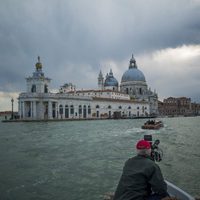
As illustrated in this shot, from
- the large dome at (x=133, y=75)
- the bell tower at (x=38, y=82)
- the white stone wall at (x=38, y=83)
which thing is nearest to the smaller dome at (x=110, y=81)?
the large dome at (x=133, y=75)

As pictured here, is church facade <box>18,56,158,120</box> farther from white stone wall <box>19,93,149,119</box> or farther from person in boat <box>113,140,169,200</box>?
person in boat <box>113,140,169,200</box>

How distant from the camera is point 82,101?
97938 mm

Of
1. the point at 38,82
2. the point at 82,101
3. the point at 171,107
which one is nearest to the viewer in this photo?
the point at 38,82

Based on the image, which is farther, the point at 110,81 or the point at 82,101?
the point at 110,81

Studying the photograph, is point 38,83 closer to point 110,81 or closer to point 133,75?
point 110,81

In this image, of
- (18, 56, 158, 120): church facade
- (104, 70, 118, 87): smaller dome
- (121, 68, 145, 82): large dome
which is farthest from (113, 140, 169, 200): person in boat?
(121, 68, 145, 82): large dome

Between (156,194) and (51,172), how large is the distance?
30.1 ft

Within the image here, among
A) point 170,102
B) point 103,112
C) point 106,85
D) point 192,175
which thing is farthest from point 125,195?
point 170,102

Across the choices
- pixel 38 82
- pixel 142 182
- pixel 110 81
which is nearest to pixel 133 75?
pixel 110 81

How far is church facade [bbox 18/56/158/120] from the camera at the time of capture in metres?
87.8

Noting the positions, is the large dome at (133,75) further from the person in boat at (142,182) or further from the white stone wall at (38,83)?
the person in boat at (142,182)

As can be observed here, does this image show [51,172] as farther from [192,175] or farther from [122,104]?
[122,104]

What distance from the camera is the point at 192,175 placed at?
12758 millimetres

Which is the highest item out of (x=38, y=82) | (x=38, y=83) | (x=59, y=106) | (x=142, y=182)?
(x=38, y=82)
